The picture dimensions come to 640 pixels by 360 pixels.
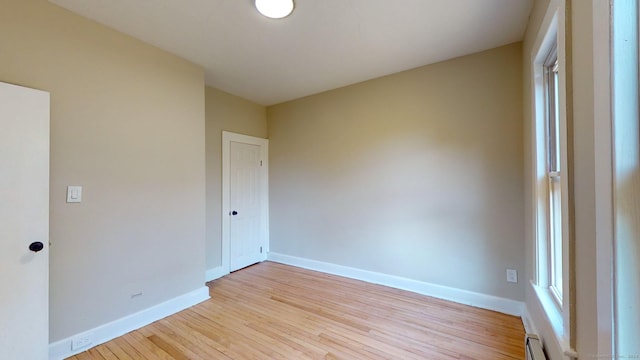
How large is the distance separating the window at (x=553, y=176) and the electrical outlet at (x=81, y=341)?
3.36m

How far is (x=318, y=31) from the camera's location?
222cm

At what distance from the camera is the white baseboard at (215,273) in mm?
3323

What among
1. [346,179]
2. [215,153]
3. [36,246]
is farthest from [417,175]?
[36,246]

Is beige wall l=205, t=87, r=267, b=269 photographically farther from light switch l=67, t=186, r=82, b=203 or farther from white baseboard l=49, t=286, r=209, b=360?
light switch l=67, t=186, r=82, b=203

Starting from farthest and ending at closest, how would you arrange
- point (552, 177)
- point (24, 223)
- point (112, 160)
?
point (112, 160) → point (552, 177) → point (24, 223)

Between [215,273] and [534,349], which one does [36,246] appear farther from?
[534,349]

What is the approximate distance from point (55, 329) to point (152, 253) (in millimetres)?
758

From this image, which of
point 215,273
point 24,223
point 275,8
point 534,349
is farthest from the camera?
point 215,273

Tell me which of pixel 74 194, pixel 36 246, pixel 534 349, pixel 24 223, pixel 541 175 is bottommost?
pixel 534 349

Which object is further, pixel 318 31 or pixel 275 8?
pixel 318 31

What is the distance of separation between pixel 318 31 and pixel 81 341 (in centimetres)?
311

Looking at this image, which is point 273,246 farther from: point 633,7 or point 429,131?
point 633,7

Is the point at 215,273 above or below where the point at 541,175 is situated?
below

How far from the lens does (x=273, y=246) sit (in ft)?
13.7
